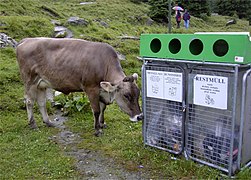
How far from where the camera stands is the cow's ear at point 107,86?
6730mm

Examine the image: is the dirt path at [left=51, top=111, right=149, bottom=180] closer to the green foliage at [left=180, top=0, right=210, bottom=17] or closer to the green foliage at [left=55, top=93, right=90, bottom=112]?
the green foliage at [left=55, top=93, right=90, bottom=112]

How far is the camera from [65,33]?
1478 centimetres

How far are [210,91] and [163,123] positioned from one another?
1252 millimetres

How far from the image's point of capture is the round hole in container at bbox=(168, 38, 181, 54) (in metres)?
5.72

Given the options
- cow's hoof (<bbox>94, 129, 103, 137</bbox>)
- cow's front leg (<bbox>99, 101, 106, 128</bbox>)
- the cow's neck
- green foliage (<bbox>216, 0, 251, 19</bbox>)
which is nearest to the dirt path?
cow's hoof (<bbox>94, 129, 103, 137</bbox>)

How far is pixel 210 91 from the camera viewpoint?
5027mm

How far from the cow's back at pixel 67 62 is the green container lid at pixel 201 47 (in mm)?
1291

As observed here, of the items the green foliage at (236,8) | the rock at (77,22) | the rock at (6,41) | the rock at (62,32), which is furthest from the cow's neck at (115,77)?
the green foliage at (236,8)

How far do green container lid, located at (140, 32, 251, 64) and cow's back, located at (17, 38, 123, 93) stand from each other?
4.24ft

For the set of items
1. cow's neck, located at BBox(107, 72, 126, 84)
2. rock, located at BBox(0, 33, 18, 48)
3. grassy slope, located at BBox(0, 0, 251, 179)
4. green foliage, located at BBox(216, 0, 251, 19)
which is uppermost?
green foliage, located at BBox(216, 0, 251, 19)

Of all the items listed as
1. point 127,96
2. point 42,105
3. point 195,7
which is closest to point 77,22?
point 42,105

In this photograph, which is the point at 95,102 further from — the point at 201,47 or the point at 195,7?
the point at 195,7

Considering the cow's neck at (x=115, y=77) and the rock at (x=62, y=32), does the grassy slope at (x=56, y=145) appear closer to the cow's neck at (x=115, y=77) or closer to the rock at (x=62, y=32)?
the cow's neck at (x=115, y=77)

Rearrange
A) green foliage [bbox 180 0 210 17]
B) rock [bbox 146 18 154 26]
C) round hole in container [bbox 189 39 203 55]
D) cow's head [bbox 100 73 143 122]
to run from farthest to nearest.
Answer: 1. green foliage [bbox 180 0 210 17]
2. rock [bbox 146 18 154 26]
3. cow's head [bbox 100 73 143 122]
4. round hole in container [bbox 189 39 203 55]
